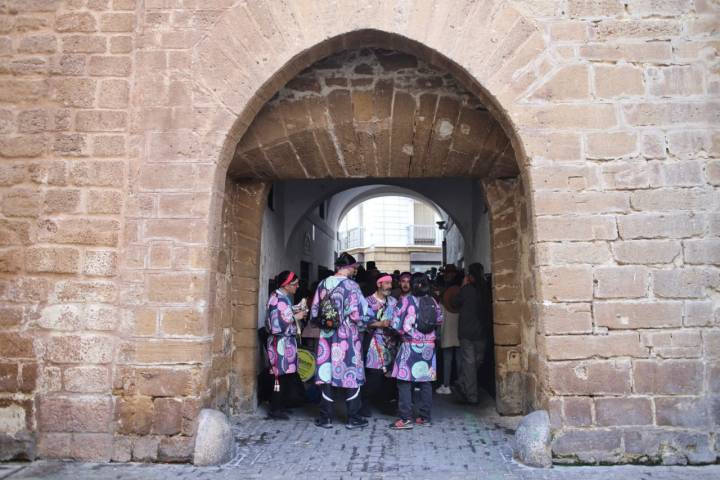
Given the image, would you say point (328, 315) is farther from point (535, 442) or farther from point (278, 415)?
point (535, 442)

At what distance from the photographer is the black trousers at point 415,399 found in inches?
195

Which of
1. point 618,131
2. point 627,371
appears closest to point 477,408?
point 627,371

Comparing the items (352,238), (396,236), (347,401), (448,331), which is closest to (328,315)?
(347,401)

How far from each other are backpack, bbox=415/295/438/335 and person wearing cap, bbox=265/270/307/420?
115cm

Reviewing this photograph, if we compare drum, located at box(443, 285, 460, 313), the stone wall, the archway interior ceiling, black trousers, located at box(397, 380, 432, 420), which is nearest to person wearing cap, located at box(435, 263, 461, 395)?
drum, located at box(443, 285, 460, 313)

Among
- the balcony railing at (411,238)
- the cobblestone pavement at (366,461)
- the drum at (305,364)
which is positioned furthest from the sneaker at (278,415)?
the balcony railing at (411,238)

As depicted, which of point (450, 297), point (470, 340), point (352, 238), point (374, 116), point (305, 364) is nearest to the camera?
point (374, 116)

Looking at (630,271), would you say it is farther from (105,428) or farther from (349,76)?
(105,428)

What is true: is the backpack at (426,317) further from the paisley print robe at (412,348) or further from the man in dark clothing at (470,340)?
the man in dark clothing at (470,340)

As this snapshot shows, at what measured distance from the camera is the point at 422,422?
500cm

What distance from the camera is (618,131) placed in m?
3.90

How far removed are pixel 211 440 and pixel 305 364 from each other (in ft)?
6.77

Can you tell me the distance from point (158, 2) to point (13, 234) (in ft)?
6.72

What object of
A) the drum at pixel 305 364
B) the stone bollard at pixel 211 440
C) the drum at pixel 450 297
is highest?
the drum at pixel 450 297
